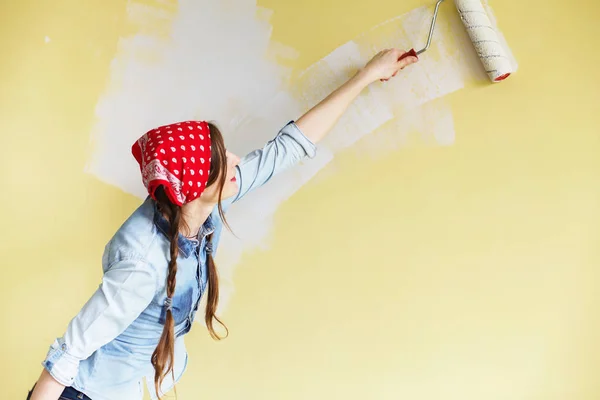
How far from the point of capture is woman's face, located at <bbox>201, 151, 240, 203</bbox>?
4.06 ft

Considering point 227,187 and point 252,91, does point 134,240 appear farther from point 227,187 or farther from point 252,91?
point 252,91

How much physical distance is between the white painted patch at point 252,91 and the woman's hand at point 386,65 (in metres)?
0.07

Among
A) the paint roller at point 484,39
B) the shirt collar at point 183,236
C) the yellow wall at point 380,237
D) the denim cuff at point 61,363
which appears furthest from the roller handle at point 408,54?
the denim cuff at point 61,363

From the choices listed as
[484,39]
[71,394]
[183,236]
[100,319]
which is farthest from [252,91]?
[71,394]

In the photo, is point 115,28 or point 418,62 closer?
point 418,62

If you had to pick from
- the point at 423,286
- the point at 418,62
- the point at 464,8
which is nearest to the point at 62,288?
the point at 423,286

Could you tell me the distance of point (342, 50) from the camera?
145 cm

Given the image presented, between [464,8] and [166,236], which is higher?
[464,8]

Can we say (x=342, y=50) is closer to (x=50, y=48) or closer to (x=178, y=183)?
(x=178, y=183)

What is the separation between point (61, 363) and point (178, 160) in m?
0.44

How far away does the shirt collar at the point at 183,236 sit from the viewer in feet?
4.01

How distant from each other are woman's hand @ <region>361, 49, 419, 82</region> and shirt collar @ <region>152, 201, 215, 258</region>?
484mm

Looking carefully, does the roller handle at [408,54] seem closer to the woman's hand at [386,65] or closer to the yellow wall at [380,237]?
the woman's hand at [386,65]

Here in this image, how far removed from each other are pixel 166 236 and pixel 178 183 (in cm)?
15
